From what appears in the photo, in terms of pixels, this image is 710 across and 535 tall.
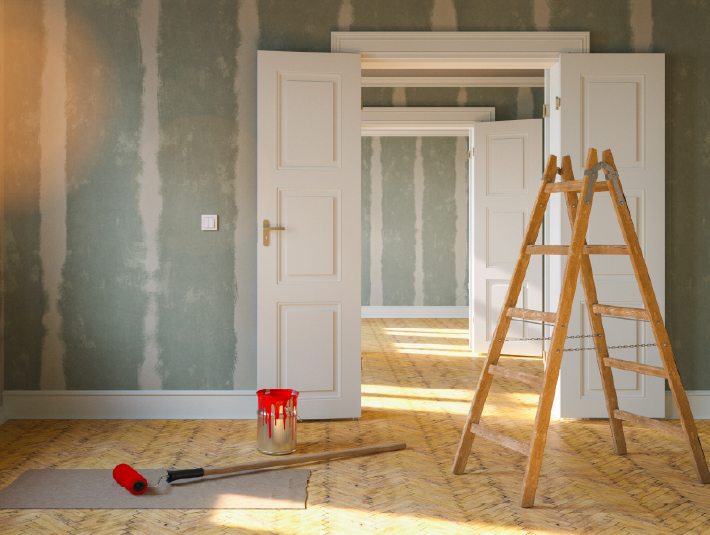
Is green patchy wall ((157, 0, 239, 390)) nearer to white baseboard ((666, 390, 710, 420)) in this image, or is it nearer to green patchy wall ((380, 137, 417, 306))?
white baseboard ((666, 390, 710, 420))

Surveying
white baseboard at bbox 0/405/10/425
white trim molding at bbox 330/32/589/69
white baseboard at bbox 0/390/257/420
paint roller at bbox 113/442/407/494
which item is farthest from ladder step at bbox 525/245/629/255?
white baseboard at bbox 0/405/10/425

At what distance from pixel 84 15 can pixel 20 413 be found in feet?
7.98

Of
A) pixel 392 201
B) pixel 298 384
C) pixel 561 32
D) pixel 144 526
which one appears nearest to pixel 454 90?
pixel 561 32

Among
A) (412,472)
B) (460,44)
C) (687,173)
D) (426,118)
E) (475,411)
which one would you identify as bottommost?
(412,472)

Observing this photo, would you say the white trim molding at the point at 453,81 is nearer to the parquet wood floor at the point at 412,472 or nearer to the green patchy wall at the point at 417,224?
the green patchy wall at the point at 417,224

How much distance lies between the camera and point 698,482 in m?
2.69

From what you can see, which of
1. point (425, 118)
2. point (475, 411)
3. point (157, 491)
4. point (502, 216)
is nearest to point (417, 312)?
point (502, 216)

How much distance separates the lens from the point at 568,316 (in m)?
2.45

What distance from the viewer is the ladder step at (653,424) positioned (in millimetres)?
2631

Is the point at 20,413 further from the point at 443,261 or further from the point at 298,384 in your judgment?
the point at 443,261

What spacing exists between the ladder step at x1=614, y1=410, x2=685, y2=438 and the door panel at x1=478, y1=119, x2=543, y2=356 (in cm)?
298

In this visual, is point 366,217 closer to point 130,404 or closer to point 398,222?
point 398,222

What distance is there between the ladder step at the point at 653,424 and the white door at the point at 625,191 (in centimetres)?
78

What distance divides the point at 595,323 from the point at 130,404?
2706 mm
